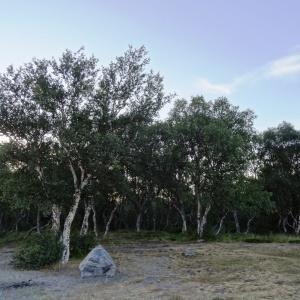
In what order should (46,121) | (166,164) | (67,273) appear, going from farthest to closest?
(166,164) → (46,121) → (67,273)

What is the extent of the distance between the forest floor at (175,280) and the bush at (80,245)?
2.95m

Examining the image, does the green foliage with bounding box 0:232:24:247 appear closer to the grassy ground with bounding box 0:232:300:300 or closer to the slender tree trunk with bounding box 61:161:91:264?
the slender tree trunk with bounding box 61:161:91:264

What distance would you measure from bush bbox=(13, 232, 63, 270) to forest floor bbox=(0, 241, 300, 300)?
96 centimetres

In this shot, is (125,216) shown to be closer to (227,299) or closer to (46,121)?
(46,121)

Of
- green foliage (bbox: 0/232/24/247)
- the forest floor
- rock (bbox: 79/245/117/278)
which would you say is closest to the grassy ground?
the forest floor

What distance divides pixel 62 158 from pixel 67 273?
9155 mm

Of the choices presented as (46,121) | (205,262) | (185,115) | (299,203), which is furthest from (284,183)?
(46,121)

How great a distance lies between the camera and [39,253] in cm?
2608

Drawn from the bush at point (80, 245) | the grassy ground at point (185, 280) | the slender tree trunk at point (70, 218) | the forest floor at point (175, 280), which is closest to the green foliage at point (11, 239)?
the bush at point (80, 245)

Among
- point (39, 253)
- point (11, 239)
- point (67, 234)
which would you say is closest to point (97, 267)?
point (39, 253)

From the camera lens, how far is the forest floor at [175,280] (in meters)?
16.1

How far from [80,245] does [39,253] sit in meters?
5.03

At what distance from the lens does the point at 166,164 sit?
151 feet

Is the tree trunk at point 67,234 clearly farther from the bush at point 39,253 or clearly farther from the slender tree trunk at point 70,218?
the bush at point 39,253
